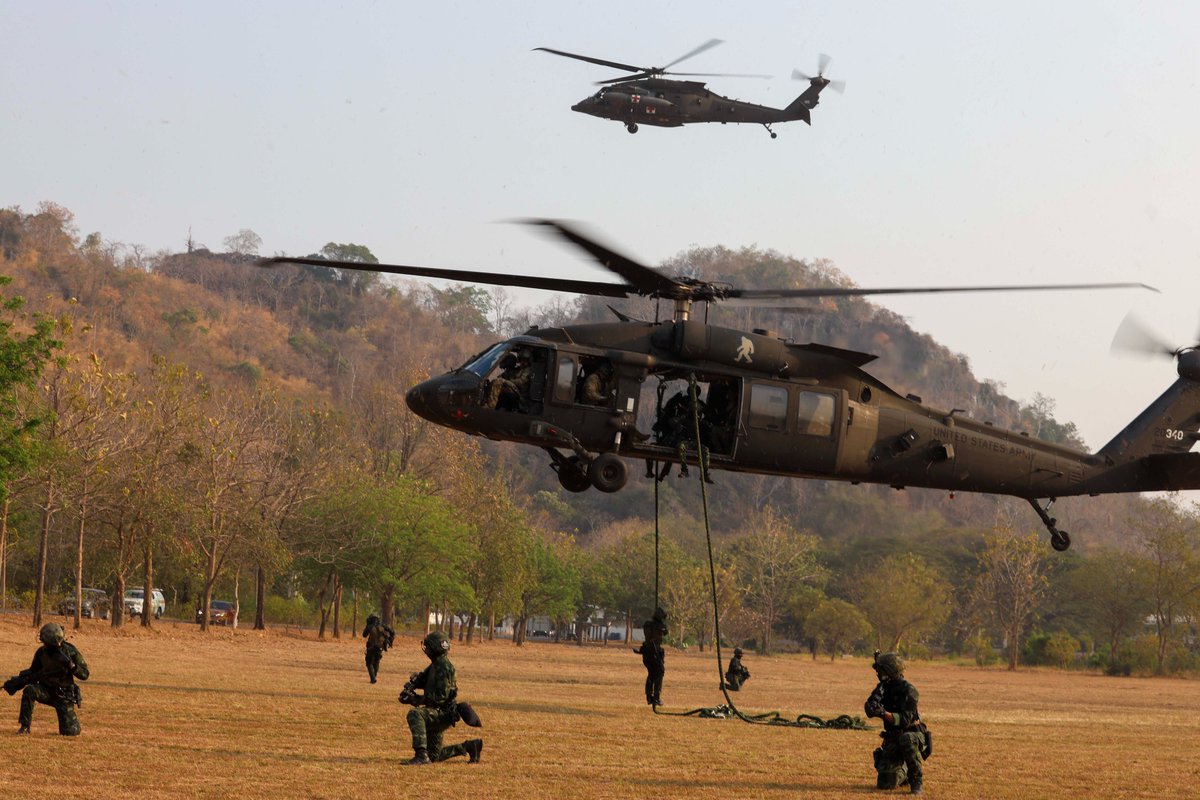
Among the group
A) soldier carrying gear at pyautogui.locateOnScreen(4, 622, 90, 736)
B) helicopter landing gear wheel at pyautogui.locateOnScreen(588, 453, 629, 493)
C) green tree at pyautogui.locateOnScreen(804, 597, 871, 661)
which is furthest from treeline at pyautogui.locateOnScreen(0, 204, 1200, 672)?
soldier carrying gear at pyautogui.locateOnScreen(4, 622, 90, 736)

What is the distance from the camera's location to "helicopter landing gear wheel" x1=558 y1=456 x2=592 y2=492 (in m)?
21.1

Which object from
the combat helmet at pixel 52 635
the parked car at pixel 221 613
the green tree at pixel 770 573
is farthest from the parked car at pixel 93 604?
the combat helmet at pixel 52 635

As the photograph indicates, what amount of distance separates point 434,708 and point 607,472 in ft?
21.6

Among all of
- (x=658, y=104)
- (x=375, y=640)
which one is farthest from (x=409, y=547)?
(x=375, y=640)

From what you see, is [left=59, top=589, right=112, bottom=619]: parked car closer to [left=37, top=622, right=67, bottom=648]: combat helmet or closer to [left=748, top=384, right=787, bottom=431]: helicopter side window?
[left=748, top=384, right=787, bottom=431]: helicopter side window

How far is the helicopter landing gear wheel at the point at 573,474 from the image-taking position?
69.1 feet

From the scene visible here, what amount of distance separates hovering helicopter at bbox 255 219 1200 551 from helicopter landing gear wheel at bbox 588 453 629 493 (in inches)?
0.8

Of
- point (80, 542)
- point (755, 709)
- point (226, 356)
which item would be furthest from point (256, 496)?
point (226, 356)

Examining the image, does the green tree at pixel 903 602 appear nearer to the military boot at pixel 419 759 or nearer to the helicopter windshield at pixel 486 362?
the helicopter windshield at pixel 486 362

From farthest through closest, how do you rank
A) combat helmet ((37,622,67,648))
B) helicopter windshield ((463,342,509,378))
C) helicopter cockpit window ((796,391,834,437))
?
helicopter cockpit window ((796,391,834,437)) < helicopter windshield ((463,342,509,378)) < combat helmet ((37,622,67,648))

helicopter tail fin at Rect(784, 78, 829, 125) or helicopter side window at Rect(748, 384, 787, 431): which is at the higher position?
helicopter tail fin at Rect(784, 78, 829, 125)

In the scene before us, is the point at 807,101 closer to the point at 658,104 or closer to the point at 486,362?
the point at 658,104

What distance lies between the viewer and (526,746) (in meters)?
17.5

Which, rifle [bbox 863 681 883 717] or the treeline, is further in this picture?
the treeline
